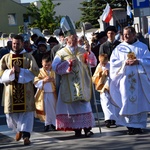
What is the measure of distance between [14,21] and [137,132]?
235 feet

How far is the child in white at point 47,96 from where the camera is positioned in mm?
12086

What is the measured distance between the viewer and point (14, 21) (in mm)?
81688

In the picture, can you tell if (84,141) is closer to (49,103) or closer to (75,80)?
(75,80)

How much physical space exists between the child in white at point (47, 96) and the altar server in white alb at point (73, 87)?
749 millimetres

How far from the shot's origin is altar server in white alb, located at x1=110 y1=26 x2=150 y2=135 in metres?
11.0

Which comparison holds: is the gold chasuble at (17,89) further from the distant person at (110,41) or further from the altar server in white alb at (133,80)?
the distant person at (110,41)

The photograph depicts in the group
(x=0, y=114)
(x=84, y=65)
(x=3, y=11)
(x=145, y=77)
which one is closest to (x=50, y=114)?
(x=84, y=65)

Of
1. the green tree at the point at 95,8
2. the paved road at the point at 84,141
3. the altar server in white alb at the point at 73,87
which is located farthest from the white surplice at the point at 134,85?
the green tree at the point at 95,8

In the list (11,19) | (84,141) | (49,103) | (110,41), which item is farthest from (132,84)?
(11,19)

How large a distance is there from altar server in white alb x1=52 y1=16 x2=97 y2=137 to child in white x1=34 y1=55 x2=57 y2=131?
75 centimetres

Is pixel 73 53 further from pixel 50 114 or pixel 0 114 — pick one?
pixel 0 114

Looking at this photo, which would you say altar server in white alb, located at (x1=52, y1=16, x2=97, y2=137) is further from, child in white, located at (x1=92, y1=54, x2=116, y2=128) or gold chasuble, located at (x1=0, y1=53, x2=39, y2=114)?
child in white, located at (x1=92, y1=54, x2=116, y2=128)

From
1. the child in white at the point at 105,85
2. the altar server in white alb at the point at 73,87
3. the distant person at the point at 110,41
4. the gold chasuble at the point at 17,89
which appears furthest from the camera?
the distant person at the point at 110,41

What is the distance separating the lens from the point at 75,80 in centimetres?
1123
